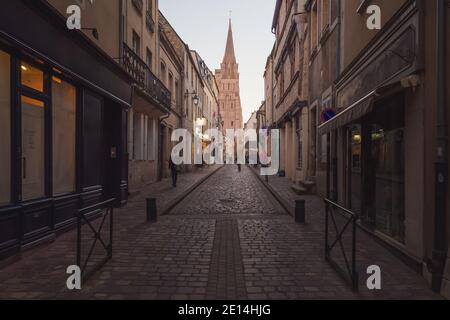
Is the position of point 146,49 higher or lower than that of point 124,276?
higher

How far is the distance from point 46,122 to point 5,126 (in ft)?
4.03

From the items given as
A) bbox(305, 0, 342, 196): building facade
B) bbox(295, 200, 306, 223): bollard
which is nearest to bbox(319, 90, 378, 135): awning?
bbox(295, 200, 306, 223): bollard

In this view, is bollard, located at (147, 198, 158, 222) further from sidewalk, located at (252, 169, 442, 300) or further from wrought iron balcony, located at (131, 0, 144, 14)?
wrought iron balcony, located at (131, 0, 144, 14)

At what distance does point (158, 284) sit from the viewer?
4.48 m

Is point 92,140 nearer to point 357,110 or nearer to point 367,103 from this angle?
point 357,110

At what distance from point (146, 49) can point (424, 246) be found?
14.3 metres

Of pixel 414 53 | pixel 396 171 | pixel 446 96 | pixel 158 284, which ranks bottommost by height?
pixel 158 284

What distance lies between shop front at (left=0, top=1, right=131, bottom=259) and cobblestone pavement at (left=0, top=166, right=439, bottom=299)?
0.67 meters

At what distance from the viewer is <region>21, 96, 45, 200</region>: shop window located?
627 centimetres

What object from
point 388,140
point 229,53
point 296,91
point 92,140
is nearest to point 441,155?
point 388,140

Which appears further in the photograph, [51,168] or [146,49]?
[146,49]

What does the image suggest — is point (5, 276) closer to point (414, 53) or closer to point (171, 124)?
point (414, 53)

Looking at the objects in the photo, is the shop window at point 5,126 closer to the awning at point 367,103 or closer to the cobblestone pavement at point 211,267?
the cobblestone pavement at point 211,267

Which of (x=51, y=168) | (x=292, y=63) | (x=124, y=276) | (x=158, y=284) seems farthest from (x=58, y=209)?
(x=292, y=63)
